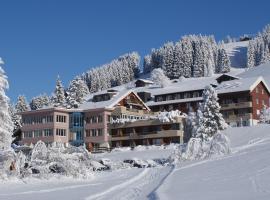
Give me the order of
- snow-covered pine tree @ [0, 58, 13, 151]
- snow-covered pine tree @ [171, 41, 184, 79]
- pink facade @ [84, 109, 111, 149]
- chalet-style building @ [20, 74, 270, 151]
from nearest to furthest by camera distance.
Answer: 1. snow-covered pine tree @ [0, 58, 13, 151]
2. chalet-style building @ [20, 74, 270, 151]
3. pink facade @ [84, 109, 111, 149]
4. snow-covered pine tree @ [171, 41, 184, 79]

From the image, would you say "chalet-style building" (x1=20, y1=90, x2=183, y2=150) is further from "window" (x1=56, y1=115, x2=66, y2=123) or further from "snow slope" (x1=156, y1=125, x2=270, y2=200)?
"snow slope" (x1=156, y1=125, x2=270, y2=200)

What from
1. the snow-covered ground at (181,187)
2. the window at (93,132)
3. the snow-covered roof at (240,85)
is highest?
the snow-covered roof at (240,85)

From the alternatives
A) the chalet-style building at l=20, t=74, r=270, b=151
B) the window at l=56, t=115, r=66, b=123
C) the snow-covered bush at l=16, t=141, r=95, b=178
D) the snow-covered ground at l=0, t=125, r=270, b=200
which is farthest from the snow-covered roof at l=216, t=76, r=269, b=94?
the snow-covered bush at l=16, t=141, r=95, b=178

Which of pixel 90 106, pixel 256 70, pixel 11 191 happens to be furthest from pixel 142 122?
pixel 256 70

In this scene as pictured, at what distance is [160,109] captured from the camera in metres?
94.4

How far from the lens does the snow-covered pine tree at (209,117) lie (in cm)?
6306

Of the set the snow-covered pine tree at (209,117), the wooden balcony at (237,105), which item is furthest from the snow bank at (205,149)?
the wooden balcony at (237,105)

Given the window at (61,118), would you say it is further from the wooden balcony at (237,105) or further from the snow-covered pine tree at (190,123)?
the wooden balcony at (237,105)

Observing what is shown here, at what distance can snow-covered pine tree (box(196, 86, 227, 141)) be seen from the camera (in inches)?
2483

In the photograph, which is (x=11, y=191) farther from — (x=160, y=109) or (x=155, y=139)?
(x=160, y=109)

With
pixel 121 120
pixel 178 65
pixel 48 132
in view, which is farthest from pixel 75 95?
pixel 178 65

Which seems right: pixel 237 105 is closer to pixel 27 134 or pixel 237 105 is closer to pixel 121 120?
pixel 121 120

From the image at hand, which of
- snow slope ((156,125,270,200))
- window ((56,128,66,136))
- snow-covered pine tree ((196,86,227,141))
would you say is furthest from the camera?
window ((56,128,66,136))

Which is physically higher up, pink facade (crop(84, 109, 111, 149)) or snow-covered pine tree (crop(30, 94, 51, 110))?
snow-covered pine tree (crop(30, 94, 51, 110))
